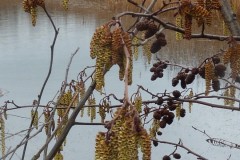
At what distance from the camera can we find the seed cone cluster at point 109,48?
59cm

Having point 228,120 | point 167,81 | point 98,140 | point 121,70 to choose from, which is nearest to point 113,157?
point 98,140

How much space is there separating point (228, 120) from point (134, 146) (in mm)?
4613

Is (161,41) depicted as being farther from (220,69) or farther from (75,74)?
(75,74)

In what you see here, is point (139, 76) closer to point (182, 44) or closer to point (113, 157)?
point (182, 44)

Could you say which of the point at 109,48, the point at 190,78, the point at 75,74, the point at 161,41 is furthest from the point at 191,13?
the point at 75,74

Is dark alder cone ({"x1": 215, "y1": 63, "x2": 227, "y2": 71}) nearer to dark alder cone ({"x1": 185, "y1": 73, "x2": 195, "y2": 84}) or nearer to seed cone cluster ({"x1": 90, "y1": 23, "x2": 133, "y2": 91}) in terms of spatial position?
dark alder cone ({"x1": 185, "y1": 73, "x2": 195, "y2": 84})

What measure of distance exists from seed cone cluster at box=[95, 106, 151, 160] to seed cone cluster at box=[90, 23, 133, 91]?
0.09 m

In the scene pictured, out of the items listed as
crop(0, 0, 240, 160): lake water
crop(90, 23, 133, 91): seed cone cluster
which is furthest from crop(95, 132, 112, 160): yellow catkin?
crop(0, 0, 240, 160): lake water

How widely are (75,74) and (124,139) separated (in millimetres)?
5916

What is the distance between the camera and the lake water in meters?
4.62

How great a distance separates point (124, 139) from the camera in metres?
0.48

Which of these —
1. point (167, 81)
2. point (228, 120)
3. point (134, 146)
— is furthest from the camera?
point (167, 81)

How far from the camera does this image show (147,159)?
0.49 meters

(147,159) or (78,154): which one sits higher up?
(147,159)
